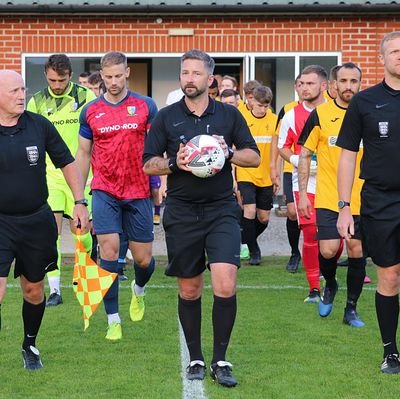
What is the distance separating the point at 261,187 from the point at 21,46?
16.8 feet

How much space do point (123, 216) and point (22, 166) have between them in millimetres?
1830

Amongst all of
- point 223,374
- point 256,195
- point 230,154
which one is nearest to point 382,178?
point 230,154

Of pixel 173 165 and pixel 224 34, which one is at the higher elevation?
pixel 224 34

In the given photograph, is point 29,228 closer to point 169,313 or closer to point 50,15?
point 169,313

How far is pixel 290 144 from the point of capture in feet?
34.5

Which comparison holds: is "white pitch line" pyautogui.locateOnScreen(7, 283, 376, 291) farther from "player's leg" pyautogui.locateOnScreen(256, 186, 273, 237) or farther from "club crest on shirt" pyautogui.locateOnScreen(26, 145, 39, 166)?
"club crest on shirt" pyautogui.locateOnScreen(26, 145, 39, 166)

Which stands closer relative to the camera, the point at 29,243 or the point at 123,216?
the point at 29,243

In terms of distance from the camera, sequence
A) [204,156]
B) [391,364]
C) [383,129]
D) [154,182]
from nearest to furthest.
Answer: [204,156] < [383,129] < [391,364] < [154,182]

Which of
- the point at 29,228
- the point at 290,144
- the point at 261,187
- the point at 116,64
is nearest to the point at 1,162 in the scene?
the point at 29,228

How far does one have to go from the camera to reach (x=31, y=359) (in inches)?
278

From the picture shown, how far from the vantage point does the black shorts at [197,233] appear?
661cm

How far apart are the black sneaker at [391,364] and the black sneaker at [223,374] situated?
1082 millimetres

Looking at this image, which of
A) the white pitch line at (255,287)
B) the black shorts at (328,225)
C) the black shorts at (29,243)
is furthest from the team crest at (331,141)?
the black shorts at (29,243)

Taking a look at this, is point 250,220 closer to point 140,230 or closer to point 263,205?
point 263,205
